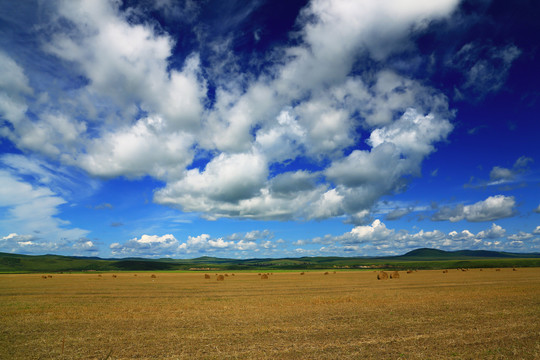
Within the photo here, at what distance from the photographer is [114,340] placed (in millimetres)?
15617

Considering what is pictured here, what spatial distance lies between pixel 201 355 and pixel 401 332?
10.2 metres

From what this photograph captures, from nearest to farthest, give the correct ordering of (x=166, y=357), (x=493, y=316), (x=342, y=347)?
(x=166, y=357)
(x=342, y=347)
(x=493, y=316)

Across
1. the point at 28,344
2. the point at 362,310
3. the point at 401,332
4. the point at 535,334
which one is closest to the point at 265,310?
the point at 362,310

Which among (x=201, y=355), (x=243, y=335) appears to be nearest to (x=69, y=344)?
(x=201, y=355)

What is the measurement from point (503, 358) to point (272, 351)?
8844mm

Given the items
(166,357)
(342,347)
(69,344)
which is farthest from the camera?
(69,344)

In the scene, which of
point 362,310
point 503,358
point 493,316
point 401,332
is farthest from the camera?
point 362,310

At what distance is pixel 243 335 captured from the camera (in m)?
16.4

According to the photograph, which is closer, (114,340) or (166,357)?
(166,357)

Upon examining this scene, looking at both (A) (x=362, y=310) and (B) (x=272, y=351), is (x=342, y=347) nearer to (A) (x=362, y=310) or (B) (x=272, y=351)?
(B) (x=272, y=351)

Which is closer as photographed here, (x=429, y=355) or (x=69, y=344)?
(x=429, y=355)

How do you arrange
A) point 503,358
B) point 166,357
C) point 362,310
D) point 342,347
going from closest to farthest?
point 503,358, point 166,357, point 342,347, point 362,310

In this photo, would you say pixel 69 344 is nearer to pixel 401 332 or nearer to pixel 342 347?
pixel 342 347

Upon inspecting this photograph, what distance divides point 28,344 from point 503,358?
20368 millimetres
